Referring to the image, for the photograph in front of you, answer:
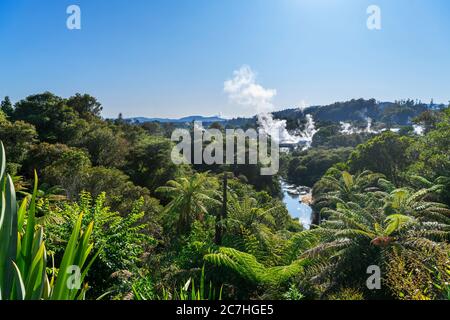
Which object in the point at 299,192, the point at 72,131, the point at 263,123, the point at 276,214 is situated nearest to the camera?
the point at 276,214

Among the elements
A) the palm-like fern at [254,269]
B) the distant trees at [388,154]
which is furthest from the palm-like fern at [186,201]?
the distant trees at [388,154]

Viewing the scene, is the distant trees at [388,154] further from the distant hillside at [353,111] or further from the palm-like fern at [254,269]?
the distant hillside at [353,111]

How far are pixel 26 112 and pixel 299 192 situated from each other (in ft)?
105

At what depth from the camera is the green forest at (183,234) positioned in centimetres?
193

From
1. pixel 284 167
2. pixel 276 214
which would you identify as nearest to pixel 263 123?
pixel 284 167

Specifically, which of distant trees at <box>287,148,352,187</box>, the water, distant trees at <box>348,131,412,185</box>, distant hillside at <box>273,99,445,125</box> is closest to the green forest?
distant trees at <box>348,131,412,185</box>

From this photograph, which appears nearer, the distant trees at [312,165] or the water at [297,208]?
the water at [297,208]

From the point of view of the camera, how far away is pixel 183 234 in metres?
11.7

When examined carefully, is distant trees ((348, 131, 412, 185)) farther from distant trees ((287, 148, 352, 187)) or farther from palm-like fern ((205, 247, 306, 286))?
distant trees ((287, 148, 352, 187))

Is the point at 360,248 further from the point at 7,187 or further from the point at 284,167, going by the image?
the point at 284,167

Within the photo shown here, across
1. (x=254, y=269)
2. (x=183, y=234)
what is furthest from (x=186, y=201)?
(x=254, y=269)

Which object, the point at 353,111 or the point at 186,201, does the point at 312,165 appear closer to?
the point at 186,201

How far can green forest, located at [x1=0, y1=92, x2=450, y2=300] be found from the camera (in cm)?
193
